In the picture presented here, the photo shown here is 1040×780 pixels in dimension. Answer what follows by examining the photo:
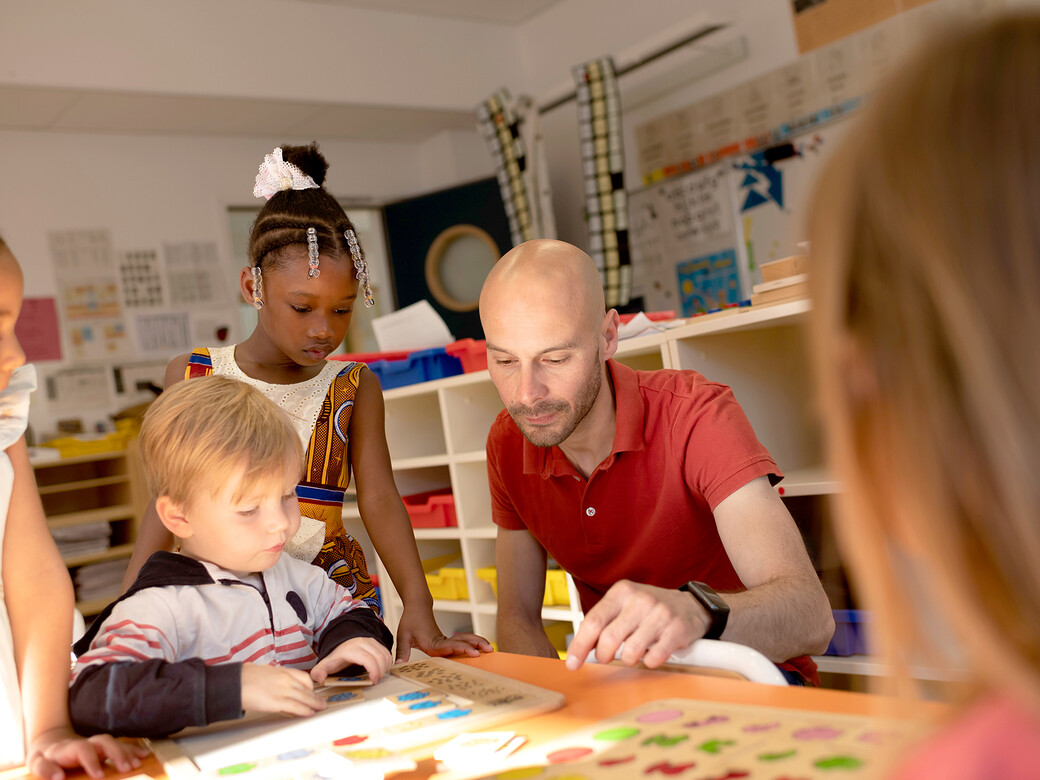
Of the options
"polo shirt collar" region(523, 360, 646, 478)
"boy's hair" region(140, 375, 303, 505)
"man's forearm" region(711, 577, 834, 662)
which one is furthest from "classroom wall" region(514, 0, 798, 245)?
"boy's hair" region(140, 375, 303, 505)

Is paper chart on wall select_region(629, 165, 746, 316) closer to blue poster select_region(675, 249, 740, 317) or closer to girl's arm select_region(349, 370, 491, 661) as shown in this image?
blue poster select_region(675, 249, 740, 317)

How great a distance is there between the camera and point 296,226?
1.63m

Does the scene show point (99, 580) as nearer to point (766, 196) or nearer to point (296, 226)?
point (296, 226)

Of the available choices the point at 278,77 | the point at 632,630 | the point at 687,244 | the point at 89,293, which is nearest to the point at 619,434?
the point at 632,630

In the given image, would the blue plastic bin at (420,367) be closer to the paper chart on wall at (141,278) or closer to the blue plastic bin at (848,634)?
the blue plastic bin at (848,634)

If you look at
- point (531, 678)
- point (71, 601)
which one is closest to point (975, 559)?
point (531, 678)

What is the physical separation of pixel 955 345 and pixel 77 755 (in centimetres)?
86

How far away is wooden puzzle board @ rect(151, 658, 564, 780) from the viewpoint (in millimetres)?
813

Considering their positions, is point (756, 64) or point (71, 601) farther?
point (756, 64)

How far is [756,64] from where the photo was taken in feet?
14.5

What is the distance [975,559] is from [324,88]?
4.85 meters

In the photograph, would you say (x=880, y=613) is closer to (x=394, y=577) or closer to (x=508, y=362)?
(x=508, y=362)

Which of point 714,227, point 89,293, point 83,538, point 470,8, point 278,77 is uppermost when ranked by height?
point 470,8

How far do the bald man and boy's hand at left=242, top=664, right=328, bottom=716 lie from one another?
0.61 m
